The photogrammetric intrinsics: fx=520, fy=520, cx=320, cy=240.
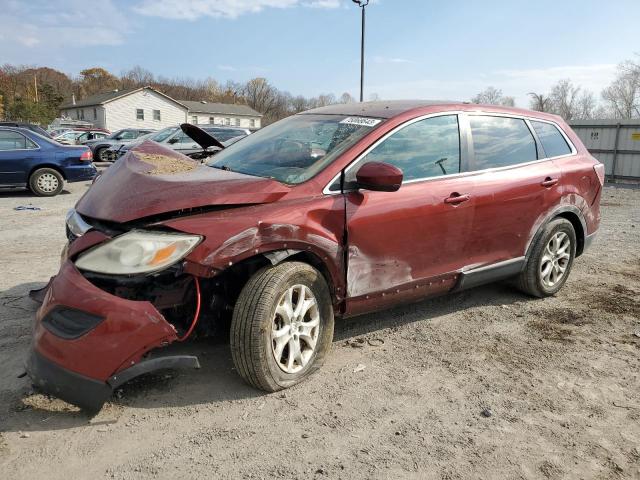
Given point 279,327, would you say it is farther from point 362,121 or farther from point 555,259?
point 555,259

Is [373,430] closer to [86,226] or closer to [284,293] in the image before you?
[284,293]

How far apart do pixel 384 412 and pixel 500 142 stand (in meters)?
2.58

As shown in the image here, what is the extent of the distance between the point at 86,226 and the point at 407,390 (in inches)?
86.5

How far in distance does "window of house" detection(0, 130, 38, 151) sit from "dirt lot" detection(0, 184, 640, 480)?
8.40 m

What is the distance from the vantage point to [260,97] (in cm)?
11181

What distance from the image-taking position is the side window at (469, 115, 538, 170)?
4199mm

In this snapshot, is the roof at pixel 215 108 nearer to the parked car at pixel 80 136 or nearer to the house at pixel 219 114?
the house at pixel 219 114

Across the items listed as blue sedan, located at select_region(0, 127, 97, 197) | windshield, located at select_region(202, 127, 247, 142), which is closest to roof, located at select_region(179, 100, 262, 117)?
windshield, located at select_region(202, 127, 247, 142)

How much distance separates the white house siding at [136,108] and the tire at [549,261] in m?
55.6

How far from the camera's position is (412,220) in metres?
3.60

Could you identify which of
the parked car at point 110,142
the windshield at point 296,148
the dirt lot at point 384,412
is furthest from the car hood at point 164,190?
the parked car at point 110,142

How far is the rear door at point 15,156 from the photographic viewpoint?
37.1 ft

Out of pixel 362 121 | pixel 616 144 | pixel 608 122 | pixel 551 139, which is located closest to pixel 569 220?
pixel 551 139

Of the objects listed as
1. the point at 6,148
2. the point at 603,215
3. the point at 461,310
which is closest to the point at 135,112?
the point at 6,148
